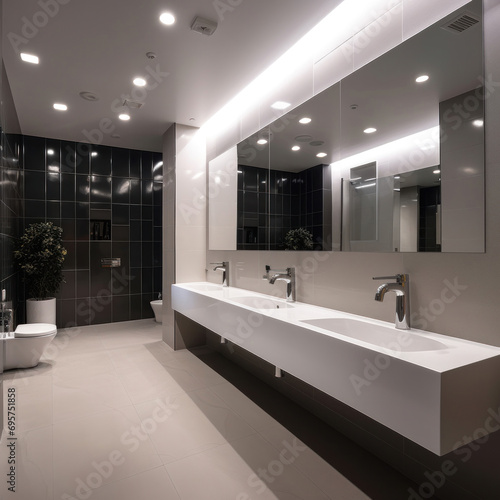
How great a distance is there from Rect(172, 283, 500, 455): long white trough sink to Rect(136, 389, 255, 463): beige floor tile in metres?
0.62

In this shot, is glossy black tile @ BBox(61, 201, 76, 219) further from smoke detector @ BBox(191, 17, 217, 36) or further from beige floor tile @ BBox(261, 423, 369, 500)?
beige floor tile @ BBox(261, 423, 369, 500)

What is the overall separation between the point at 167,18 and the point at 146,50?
43 cm

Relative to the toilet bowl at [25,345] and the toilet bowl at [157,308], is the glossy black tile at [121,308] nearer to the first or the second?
the toilet bowl at [157,308]

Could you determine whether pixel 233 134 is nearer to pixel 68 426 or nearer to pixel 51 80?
pixel 51 80

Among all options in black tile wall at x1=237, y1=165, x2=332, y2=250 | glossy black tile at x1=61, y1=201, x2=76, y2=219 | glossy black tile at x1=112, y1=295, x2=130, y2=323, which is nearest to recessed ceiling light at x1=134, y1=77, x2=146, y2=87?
black tile wall at x1=237, y1=165, x2=332, y2=250

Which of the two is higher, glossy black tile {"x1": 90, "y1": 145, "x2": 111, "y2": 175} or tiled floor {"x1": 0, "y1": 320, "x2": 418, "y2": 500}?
glossy black tile {"x1": 90, "y1": 145, "x2": 111, "y2": 175}

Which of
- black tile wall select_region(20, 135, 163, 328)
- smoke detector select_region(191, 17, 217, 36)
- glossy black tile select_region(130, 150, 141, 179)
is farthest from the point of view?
glossy black tile select_region(130, 150, 141, 179)

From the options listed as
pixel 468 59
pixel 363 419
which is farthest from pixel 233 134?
pixel 363 419

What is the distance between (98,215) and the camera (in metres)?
4.98

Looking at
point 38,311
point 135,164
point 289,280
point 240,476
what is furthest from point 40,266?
point 240,476

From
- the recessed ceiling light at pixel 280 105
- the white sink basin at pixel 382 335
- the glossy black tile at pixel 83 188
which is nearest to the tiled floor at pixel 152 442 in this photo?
the white sink basin at pixel 382 335

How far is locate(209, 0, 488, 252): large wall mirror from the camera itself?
1498 millimetres

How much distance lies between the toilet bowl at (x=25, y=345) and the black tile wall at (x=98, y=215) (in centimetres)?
155

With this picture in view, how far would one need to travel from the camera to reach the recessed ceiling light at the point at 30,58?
8.49ft
